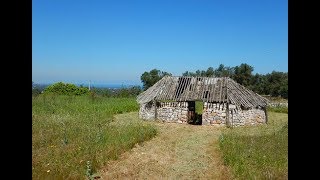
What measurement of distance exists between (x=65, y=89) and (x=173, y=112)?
72.3 feet

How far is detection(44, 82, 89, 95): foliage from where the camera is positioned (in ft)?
139

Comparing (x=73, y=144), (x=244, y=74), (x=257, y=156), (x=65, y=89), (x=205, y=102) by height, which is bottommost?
(x=257, y=156)

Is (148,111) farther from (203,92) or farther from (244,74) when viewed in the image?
(244,74)

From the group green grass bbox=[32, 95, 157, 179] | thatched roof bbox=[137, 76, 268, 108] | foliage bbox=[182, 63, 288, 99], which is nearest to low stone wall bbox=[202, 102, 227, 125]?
thatched roof bbox=[137, 76, 268, 108]

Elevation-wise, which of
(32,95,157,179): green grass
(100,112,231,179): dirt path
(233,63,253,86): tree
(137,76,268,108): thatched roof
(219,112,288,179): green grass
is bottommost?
(100,112,231,179): dirt path

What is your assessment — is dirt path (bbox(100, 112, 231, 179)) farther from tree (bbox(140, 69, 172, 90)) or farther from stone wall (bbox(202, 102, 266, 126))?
tree (bbox(140, 69, 172, 90))

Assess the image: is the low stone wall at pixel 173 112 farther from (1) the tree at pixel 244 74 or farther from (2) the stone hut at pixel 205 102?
(1) the tree at pixel 244 74

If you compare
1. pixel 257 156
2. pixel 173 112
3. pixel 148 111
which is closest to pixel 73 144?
pixel 257 156

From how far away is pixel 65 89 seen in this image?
42812 mm

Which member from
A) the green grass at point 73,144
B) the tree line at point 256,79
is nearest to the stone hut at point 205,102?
the green grass at point 73,144

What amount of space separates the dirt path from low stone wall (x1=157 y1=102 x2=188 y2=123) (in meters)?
5.73
